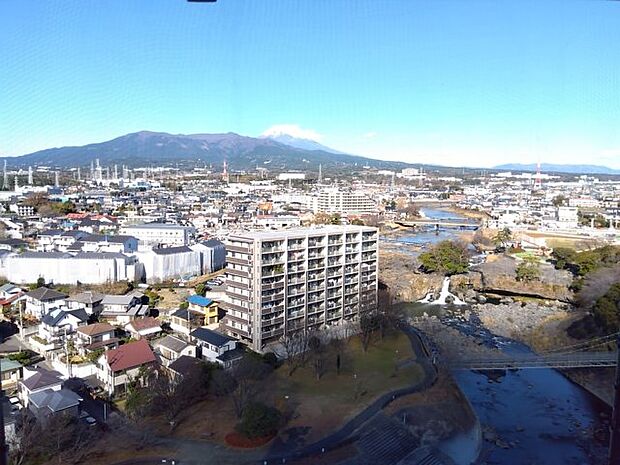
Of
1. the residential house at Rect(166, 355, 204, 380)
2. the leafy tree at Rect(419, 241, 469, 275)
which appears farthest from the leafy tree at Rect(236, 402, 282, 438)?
the leafy tree at Rect(419, 241, 469, 275)

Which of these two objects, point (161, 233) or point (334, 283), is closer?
point (334, 283)

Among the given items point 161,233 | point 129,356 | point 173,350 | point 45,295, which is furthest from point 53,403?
point 161,233

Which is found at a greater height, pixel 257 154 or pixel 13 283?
pixel 257 154

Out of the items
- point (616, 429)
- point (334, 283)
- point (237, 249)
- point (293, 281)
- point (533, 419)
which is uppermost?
point (616, 429)

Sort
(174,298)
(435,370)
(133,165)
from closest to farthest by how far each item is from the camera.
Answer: (435,370) → (174,298) → (133,165)

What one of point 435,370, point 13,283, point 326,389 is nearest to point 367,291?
point 435,370

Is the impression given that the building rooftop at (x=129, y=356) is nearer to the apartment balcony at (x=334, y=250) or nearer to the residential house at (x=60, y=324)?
the residential house at (x=60, y=324)

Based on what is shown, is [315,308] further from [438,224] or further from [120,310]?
[438,224]

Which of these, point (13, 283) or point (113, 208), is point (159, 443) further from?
point (113, 208)
